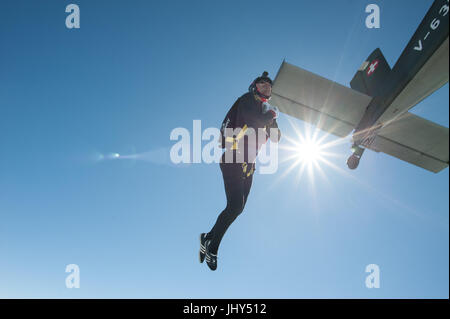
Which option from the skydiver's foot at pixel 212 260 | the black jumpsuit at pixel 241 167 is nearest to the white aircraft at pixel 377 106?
the black jumpsuit at pixel 241 167

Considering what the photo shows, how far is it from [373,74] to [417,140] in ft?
10.5

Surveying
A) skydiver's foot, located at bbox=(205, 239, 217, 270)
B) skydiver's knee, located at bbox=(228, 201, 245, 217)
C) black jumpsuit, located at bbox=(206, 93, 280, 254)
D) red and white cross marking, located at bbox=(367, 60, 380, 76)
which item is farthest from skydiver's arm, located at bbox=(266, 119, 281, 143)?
red and white cross marking, located at bbox=(367, 60, 380, 76)

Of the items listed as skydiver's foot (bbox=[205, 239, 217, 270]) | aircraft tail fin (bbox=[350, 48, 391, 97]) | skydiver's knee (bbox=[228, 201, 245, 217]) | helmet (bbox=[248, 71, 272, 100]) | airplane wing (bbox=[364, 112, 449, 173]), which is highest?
aircraft tail fin (bbox=[350, 48, 391, 97])

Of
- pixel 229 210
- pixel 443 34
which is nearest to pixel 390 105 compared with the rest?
pixel 443 34

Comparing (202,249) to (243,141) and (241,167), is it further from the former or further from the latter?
(243,141)

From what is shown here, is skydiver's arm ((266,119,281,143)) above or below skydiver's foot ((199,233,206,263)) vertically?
above

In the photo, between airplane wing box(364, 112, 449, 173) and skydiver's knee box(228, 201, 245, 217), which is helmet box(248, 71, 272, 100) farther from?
airplane wing box(364, 112, 449, 173)

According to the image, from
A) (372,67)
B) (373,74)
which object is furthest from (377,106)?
(372,67)

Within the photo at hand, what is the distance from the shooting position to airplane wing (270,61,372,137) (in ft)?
30.2

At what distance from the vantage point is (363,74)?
1134cm

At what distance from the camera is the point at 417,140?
9.81 meters

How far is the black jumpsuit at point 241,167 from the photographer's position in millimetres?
3443

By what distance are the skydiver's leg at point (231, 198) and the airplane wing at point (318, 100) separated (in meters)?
6.18

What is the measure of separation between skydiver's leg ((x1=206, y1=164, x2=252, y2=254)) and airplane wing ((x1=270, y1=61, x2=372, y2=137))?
6.18 m
